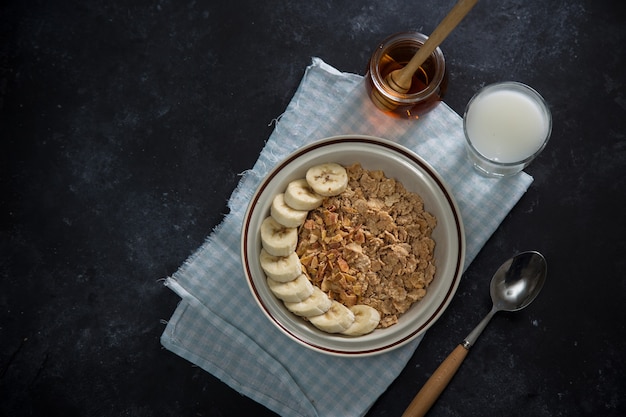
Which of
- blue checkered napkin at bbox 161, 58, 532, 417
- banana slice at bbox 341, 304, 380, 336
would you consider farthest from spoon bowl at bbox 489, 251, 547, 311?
banana slice at bbox 341, 304, 380, 336

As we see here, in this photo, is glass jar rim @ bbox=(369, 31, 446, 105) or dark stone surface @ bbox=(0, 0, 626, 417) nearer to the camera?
glass jar rim @ bbox=(369, 31, 446, 105)

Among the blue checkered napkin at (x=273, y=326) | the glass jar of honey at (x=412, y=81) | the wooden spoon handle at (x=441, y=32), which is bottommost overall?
the blue checkered napkin at (x=273, y=326)

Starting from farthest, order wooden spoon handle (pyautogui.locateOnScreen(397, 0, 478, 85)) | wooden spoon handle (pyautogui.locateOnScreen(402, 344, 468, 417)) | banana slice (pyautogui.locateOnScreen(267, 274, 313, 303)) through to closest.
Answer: wooden spoon handle (pyautogui.locateOnScreen(402, 344, 468, 417)), banana slice (pyautogui.locateOnScreen(267, 274, 313, 303)), wooden spoon handle (pyautogui.locateOnScreen(397, 0, 478, 85))

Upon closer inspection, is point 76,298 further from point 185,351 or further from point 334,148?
point 334,148

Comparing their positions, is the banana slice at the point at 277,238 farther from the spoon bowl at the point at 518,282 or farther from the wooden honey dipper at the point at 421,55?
the spoon bowl at the point at 518,282

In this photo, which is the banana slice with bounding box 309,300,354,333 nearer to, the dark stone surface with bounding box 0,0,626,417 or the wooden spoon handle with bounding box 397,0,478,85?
the dark stone surface with bounding box 0,0,626,417

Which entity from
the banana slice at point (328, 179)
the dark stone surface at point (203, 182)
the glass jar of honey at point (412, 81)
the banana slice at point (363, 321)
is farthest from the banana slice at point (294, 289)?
the glass jar of honey at point (412, 81)

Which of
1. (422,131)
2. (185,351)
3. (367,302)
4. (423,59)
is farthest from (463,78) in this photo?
(185,351)

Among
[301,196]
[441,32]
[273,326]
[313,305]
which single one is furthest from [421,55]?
[273,326]
